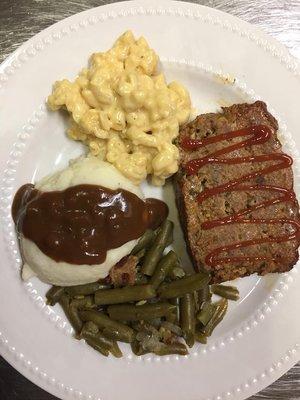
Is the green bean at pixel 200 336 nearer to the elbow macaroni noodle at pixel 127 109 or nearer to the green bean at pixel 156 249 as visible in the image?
the green bean at pixel 156 249

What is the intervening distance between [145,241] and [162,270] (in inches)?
8.1

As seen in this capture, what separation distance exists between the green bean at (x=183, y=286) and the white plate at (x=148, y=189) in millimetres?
340

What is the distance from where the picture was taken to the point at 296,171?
2.81m

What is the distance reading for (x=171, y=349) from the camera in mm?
2689

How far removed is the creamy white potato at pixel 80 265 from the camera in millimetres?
2516

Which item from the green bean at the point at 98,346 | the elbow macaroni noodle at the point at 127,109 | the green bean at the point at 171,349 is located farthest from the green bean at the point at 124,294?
the elbow macaroni noodle at the point at 127,109

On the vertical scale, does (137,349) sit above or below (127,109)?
below

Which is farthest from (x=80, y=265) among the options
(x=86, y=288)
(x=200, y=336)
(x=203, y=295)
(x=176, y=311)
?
(x=200, y=336)

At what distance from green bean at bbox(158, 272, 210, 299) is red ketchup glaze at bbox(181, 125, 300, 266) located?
104 millimetres

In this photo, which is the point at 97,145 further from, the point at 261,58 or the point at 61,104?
the point at 261,58

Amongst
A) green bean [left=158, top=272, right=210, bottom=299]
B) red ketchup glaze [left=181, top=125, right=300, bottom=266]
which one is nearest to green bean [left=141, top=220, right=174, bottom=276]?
green bean [left=158, top=272, right=210, bottom=299]

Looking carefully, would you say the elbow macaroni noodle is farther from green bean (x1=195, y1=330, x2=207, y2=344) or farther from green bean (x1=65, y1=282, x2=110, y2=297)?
green bean (x1=195, y1=330, x2=207, y2=344)

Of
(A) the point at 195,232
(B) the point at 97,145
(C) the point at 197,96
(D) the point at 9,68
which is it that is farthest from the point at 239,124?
(D) the point at 9,68

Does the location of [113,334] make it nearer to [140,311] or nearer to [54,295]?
[140,311]
